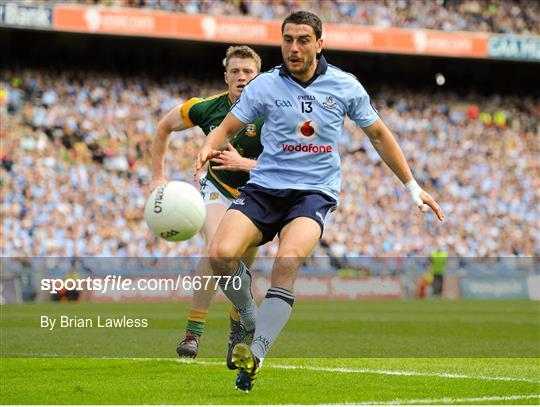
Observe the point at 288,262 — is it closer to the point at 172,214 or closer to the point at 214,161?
the point at 172,214

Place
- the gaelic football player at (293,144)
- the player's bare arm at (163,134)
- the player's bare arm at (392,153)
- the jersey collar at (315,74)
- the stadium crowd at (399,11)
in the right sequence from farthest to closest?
the stadium crowd at (399,11) < the player's bare arm at (163,134) < the player's bare arm at (392,153) < the jersey collar at (315,74) < the gaelic football player at (293,144)

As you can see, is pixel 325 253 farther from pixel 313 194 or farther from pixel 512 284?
pixel 313 194

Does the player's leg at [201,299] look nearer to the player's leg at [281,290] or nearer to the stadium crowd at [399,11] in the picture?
the player's leg at [281,290]

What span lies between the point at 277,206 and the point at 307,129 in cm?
59

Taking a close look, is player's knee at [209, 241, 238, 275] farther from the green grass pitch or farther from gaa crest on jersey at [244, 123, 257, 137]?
gaa crest on jersey at [244, 123, 257, 137]

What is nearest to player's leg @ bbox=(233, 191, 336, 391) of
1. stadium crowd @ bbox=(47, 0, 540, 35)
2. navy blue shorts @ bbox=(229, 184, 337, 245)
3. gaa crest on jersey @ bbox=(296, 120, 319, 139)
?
navy blue shorts @ bbox=(229, 184, 337, 245)

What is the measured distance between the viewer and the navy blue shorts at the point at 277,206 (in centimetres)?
754

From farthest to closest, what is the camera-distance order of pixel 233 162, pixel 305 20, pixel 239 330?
pixel 239 330
pixel 233 162
pixel 305 20

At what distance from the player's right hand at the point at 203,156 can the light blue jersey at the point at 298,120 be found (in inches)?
15.9

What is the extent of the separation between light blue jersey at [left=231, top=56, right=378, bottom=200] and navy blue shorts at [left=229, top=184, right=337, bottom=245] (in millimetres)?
54

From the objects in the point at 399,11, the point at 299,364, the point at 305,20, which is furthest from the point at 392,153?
the point at 399,11

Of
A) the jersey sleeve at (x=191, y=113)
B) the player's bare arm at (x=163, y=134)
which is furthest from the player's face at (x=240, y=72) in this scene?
the player's bare arm at (x=163, y=134)

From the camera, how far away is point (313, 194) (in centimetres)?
768

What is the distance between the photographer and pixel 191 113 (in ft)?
32.6
